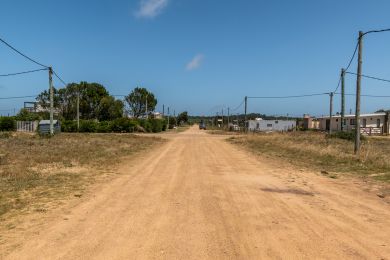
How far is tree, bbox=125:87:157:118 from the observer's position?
111 meters

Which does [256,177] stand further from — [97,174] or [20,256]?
[20,256]

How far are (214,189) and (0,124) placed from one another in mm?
57053

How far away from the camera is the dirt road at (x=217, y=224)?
5.36 m

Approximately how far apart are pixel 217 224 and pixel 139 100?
106382mm

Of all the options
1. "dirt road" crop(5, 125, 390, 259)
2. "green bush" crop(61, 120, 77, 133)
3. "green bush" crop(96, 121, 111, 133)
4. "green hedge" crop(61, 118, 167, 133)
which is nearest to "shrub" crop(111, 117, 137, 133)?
"green hedge" crop(61, 118, 167, 133)

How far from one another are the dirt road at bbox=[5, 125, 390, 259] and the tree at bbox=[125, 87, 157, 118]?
101 metres

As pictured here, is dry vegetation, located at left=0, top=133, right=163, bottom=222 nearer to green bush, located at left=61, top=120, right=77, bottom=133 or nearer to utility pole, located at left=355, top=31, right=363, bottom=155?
utility pole, located at left=355, top=31, right=363, bottom=155

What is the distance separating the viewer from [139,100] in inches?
4392

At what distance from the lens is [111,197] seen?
30.2 feet

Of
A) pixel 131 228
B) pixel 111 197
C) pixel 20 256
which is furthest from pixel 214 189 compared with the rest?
pixel 20 256

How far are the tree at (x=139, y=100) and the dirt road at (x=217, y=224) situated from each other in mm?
101063

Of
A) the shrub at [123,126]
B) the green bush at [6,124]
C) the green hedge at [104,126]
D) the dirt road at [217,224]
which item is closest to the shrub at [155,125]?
the green hedge at [104,126]

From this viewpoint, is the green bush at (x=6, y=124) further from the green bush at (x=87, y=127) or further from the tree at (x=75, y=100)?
the tree at (x=75, y=100)

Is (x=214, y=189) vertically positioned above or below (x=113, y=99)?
below
